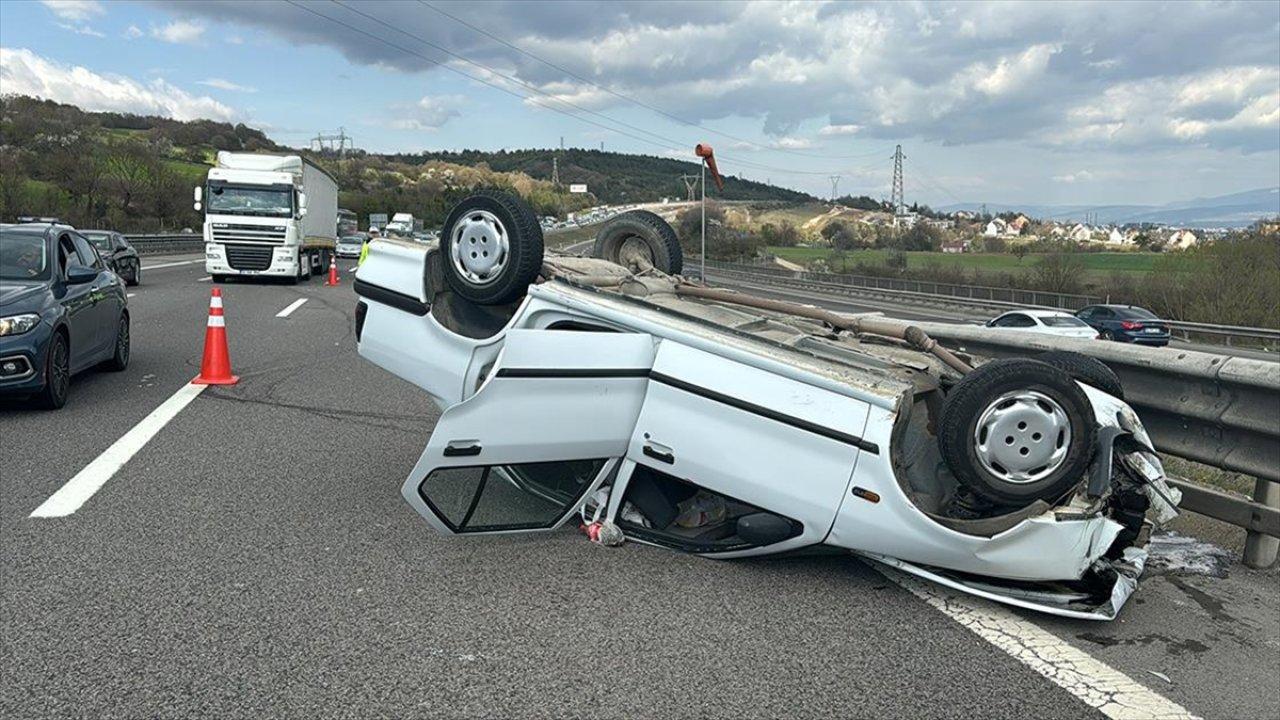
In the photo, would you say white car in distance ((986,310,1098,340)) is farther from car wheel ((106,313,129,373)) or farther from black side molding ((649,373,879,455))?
black side molding ((649,373,879,455))

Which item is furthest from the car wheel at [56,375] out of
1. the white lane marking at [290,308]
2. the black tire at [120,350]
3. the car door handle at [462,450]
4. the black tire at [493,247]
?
the white lane marking at [290,308]

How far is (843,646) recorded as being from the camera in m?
3.77

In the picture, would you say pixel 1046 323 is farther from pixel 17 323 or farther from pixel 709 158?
pixel 17 323

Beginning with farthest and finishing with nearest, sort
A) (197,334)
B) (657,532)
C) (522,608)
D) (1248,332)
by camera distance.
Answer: (1248,332)
(197,334)
(657,532)
(522,608)

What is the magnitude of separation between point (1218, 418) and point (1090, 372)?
2.15ft

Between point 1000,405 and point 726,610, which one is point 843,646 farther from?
point 1000,405

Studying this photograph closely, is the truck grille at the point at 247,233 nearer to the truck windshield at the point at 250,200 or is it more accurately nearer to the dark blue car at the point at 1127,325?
the truck windshield at the point at 250,200

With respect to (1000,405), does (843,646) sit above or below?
below

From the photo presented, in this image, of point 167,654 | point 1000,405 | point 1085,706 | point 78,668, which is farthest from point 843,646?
point 78,668

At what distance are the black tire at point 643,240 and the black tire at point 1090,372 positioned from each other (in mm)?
2642

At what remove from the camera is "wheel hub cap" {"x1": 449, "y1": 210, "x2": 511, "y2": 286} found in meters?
5.18

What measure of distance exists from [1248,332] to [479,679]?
35.1 metres

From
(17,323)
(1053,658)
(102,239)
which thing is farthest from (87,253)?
(102,239)

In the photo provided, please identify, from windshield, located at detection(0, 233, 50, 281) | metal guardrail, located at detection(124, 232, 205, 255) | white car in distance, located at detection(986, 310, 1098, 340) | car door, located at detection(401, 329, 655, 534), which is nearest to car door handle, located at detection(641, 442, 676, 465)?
car door, located at detection(401, 329, 655, 534)
